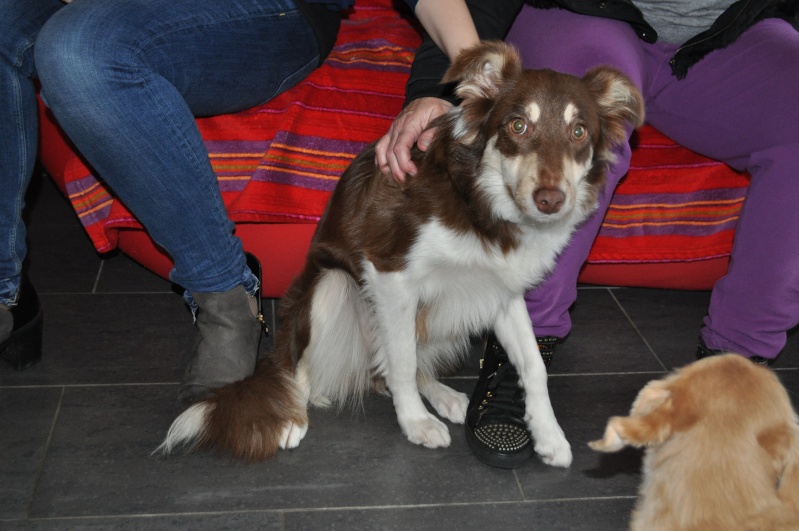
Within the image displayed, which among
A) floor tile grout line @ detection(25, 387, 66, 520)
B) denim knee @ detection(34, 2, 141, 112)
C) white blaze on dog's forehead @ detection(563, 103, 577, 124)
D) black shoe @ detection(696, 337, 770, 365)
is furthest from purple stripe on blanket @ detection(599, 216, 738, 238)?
floor tile grout line @ detection(25, 387, 66, 520)

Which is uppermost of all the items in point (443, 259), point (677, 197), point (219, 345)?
point (443, 259)

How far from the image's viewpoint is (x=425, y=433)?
7.49 ft

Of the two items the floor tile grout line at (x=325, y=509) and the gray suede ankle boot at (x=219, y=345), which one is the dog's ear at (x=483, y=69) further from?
the floor tile grout line at (x=325, y=509)

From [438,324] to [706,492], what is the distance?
3.67 ft

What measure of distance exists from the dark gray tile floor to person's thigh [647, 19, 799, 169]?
75 cm

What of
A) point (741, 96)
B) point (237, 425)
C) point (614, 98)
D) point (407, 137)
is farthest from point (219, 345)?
point (741, 96)

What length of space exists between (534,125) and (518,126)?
1.5 inches

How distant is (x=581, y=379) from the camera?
8.61 feet

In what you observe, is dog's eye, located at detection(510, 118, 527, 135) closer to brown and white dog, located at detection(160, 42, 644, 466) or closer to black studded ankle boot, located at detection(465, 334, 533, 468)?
brown and white dog, located at detection(160, 42, 644, 466)

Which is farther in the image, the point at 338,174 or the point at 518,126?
the point at 338,174

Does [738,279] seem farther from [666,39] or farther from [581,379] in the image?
[666,39]

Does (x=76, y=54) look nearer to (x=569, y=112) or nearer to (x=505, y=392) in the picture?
(x=569, y=112)

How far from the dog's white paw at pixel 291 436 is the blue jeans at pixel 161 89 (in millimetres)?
446

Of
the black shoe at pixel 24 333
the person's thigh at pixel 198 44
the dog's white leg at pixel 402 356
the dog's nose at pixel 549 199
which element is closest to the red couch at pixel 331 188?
the person's thigh at pixel 198 44
